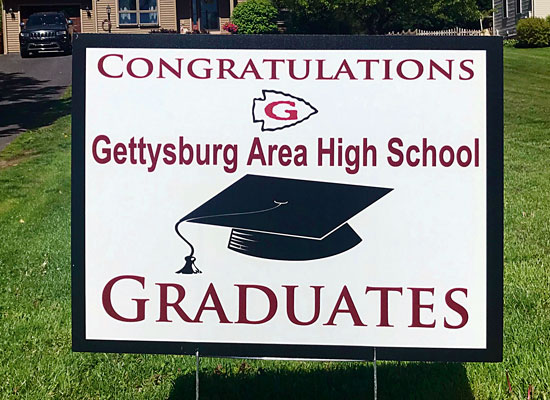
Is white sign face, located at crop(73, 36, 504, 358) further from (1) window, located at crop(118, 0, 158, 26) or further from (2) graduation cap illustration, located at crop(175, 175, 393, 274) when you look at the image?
(1) window, located at crop(118, 0, 158, 26)

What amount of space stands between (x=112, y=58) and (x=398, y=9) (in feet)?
112

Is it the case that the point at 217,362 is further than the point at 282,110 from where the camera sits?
Yes

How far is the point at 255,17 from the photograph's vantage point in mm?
34969

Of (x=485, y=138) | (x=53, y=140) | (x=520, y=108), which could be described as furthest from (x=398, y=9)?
(x=485, y=138)

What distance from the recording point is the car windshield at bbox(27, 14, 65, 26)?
1176 inches

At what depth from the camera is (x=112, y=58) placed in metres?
3.11

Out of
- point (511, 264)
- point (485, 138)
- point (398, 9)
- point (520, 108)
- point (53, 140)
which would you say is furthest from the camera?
point (398, 9)

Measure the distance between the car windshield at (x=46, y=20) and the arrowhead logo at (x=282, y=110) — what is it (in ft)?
94.6

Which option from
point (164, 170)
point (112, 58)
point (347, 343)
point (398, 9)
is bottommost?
point (347, 343)

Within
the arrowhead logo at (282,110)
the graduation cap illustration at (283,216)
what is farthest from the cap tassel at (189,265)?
the arrowhead logo at (282,110)

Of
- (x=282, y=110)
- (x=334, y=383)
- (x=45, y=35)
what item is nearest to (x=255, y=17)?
(x=45, y=35)

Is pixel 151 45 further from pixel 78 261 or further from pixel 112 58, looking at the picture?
pixel 78 261

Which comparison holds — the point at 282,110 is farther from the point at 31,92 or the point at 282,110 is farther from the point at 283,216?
the point at 31,92

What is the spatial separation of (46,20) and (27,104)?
44.5 feet
